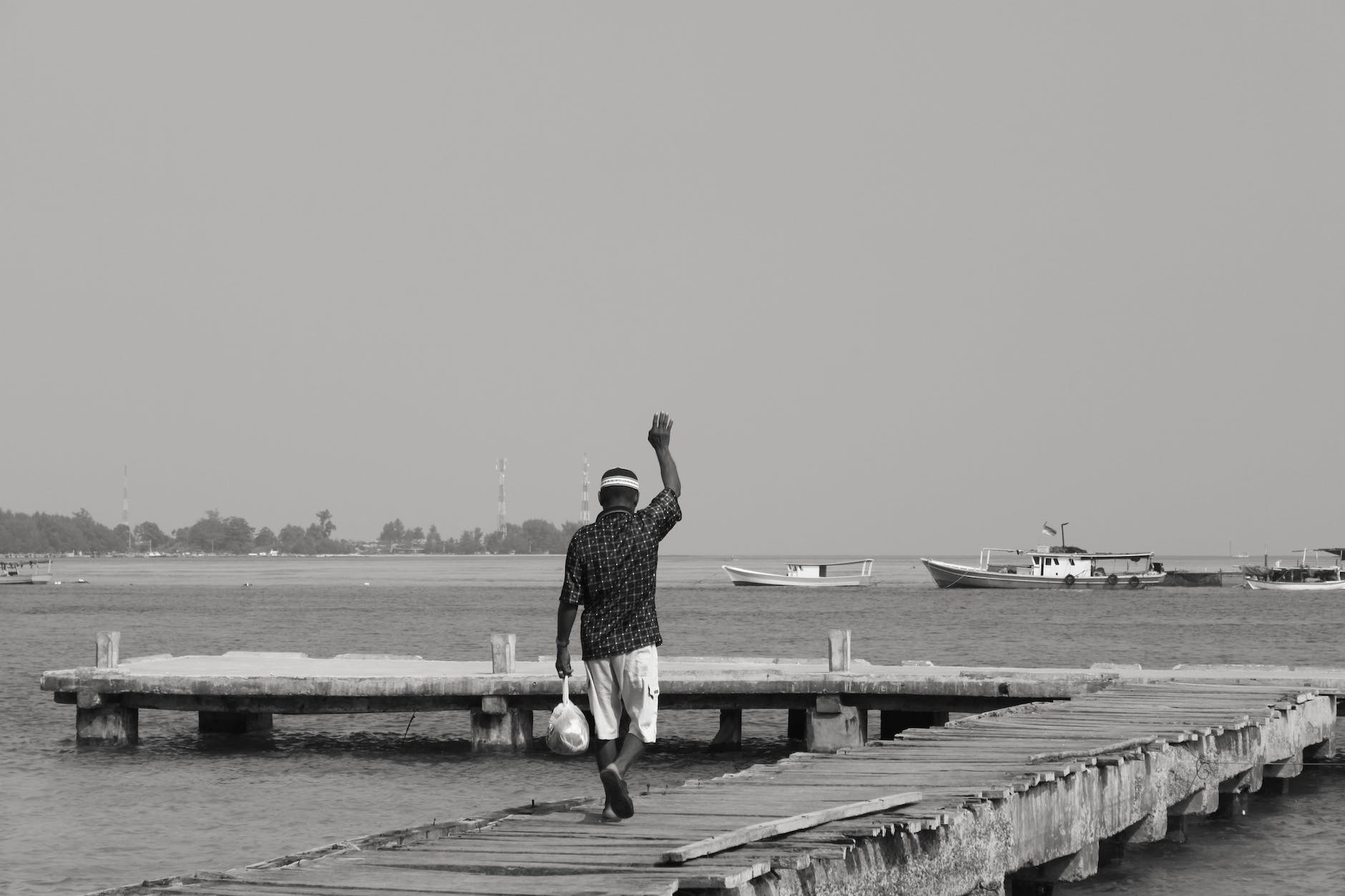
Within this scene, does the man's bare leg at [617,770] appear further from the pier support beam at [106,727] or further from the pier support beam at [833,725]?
the pier support beam at [106,727]

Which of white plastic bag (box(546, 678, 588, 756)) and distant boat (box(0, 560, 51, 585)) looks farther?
distant boat (box(0, 560, 51, 585))

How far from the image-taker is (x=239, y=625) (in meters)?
75.6

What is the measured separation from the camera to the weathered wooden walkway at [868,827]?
8953mm

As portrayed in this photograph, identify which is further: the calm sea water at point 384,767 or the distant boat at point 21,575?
the distant boat at point 21,575

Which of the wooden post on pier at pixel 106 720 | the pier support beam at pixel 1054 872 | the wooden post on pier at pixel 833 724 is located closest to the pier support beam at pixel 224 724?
the wooden post on pier at pixel 106 720

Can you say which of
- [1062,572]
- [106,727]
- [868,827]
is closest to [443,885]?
[868,827]

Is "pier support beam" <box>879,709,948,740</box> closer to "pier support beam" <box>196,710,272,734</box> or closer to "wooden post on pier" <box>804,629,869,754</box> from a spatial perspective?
"wooden post on pier" <box>804,629,869,754</box>

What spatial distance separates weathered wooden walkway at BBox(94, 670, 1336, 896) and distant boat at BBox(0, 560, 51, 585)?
138487mm

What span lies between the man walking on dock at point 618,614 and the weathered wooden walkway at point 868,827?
1.87 feet

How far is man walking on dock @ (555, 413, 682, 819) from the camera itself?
34.0ft

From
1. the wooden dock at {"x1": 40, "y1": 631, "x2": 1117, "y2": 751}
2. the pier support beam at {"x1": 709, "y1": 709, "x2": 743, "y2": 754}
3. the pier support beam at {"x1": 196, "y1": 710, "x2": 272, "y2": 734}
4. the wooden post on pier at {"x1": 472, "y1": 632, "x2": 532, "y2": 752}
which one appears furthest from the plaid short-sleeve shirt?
the pier support beam at {"x1": 196, "y1": 710, "x2": 272, "y2": 734}

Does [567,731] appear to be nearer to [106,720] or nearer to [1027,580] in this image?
[106,720]

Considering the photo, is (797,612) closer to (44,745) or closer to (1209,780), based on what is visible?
(44,745)

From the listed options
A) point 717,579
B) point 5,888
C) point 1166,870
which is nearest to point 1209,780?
point 1166,870
